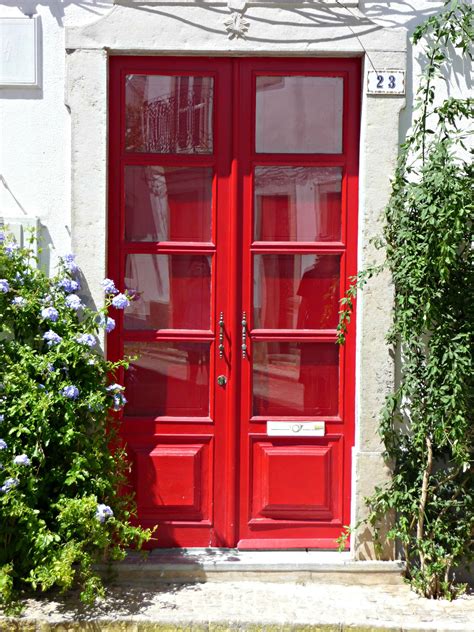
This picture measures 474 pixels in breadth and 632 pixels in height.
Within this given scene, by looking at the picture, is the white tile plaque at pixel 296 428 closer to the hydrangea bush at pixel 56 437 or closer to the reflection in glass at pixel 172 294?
the reflection in glass at pixel 172 294

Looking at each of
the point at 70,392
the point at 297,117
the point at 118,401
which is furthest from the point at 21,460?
the point at 297,117

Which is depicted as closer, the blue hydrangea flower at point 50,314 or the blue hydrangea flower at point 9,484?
the blue hydrangea flower at point 9,484

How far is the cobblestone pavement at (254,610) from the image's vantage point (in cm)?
465

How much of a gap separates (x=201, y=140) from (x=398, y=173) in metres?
1.18

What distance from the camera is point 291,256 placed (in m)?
5.47

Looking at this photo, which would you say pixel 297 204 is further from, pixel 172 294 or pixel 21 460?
pixel 21 460

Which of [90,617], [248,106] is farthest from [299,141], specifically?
[90,617]

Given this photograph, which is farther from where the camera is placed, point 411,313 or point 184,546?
point 184,546

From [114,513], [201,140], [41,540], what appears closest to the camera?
[41,540]

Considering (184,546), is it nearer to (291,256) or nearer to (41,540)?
(41,540)

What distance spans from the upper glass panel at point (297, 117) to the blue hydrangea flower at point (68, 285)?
4.38ft

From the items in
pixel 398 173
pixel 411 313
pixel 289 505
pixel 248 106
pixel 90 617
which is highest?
pixel 248 106

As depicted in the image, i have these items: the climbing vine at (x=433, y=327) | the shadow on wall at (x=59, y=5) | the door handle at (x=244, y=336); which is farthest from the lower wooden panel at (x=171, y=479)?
the shadow on wall at (x=59, y=5)

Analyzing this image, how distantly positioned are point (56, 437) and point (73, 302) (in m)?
0.75
